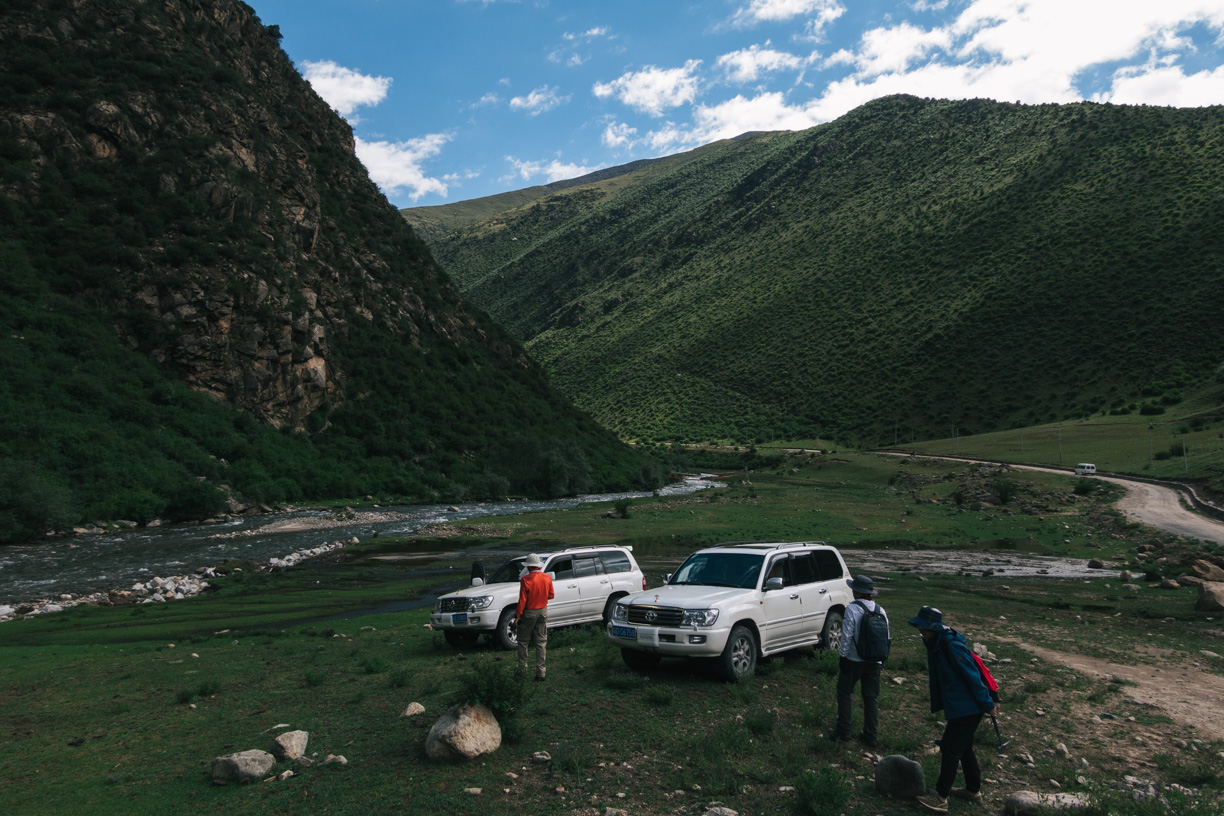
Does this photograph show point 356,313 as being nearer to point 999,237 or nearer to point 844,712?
point 844,712

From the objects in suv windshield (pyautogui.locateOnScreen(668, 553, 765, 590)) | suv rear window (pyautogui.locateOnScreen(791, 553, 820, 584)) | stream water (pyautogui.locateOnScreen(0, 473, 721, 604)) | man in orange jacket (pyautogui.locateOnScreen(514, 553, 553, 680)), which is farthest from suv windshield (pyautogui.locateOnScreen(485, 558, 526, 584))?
stream water (pyautogui.locateOnScreen(0, 473, 721, 604))

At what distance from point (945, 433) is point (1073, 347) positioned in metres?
18.0

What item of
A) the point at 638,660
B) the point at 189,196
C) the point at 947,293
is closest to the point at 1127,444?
the point at 947,293

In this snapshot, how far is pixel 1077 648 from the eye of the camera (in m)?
13.8

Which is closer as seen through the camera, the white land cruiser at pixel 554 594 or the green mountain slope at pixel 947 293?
the white land cruiser at pixel 554 594

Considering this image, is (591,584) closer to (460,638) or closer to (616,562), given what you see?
(616,562)

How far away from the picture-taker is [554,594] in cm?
1328

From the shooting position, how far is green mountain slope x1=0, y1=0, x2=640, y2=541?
41.0 meters

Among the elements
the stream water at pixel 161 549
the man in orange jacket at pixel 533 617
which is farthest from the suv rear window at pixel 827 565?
the stream water at pixel 161 549

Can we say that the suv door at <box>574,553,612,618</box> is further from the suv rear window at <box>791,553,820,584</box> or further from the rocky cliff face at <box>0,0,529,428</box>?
the rocky cliff face at <box>0,0,529,428</box>

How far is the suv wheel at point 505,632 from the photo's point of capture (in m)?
13.5

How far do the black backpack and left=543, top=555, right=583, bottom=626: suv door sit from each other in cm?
728

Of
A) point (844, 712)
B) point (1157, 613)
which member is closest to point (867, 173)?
point (1157, 613)

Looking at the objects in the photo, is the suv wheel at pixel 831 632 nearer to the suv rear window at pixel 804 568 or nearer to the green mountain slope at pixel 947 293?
the suv rear window at pixel 804 568
